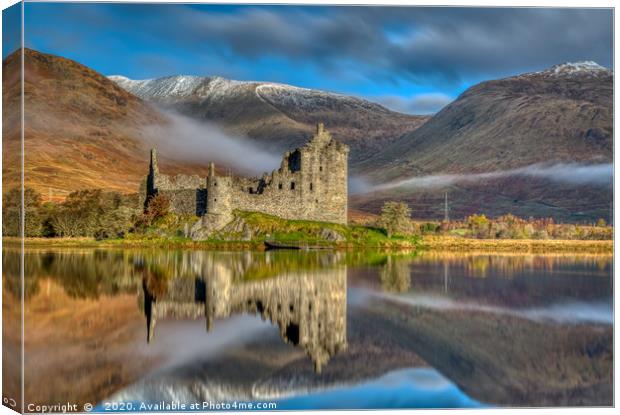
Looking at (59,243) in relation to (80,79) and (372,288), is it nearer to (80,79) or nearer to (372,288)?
(372,288)

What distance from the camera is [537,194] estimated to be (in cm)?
10294

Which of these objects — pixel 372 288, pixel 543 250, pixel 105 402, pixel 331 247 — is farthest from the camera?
pixel 543 250

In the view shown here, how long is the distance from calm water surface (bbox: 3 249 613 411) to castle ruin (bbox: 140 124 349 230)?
48.5 ft

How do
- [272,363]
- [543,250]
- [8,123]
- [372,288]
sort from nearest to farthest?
[8,123] < [272,363] < [372,288] < [543,250]

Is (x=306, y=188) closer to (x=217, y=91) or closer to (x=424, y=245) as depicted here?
(x=424, y=245)

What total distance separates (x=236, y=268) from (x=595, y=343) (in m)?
12.7

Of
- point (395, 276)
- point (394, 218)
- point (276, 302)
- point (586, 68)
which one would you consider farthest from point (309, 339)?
point (394, 218)

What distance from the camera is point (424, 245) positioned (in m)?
39.9

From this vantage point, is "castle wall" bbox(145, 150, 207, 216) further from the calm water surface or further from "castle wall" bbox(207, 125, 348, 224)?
the calm water surface

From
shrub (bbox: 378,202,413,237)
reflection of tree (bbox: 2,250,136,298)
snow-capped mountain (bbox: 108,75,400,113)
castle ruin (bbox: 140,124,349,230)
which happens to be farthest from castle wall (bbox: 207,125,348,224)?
snow-capped mountain (bbox: 108,75,400,113)

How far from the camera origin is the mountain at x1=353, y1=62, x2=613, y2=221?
92.4 meters

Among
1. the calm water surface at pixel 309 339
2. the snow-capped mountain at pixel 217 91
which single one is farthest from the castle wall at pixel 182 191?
the snow-capped mountain at pixel 217 91

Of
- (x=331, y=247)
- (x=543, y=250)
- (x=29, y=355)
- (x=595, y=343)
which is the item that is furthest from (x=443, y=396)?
(x=543, y=250)

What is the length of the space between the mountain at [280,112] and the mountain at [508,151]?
13.2ft
